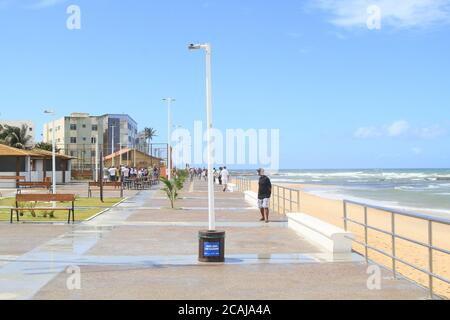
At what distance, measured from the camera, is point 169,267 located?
8977 millimetres

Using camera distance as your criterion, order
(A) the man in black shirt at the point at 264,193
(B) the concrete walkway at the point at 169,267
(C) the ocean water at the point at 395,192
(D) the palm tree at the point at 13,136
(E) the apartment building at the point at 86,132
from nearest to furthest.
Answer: (B) the concrete walkway at the point at 169,267 → (A) the man in black shirt at the point at 264,193 → (C) the ocean water at the point at 395,192 → (D) the palm tree at the point at 13,136 → (E) the apartment building at the point at 86,132

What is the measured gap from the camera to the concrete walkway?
721 cm

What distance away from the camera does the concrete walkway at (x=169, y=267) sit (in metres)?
7.21

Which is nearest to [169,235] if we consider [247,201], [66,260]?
[66,260]

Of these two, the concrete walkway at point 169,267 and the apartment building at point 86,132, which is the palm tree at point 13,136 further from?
the concrete walkway at point 169,267

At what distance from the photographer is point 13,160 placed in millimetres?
40188

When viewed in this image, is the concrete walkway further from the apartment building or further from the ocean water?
the apartment building

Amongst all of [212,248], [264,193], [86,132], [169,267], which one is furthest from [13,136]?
[169,267]

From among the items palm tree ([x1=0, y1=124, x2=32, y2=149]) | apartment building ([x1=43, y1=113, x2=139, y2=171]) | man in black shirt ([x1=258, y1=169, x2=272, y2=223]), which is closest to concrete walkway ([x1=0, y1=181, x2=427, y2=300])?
man in black shirt ([x1=258, y1=169, x2=272, y2=223])

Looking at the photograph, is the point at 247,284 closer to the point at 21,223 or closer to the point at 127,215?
the point at 21,223

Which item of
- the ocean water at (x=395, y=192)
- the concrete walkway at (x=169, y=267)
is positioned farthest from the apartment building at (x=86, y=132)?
the concrete walkway at (x=169, y=267)
